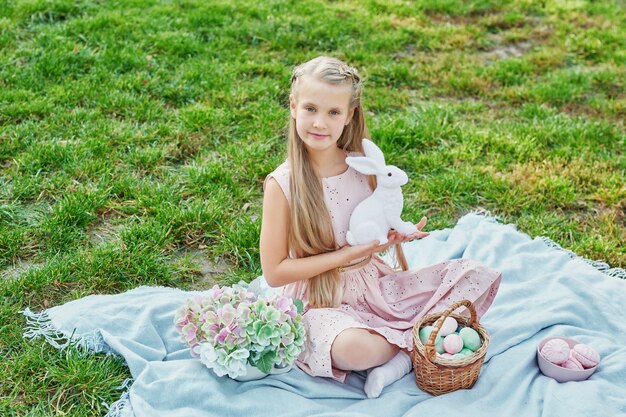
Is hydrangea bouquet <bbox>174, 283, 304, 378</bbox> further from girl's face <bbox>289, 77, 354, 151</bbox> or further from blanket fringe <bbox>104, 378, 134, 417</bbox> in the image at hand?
girl's face <bbox>289, 77, 354, 151</bbox>

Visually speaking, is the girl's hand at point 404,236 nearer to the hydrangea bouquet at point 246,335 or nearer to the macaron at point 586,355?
the hydrangea bouquet at point 246,335

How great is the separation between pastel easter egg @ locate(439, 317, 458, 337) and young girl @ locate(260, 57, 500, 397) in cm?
15

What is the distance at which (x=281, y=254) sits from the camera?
111 inches

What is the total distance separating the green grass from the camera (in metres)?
3.45

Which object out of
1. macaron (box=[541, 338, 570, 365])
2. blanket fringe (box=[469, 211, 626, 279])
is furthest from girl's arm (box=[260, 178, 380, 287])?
blanket fringe (box=[469, 211, 626, 279])

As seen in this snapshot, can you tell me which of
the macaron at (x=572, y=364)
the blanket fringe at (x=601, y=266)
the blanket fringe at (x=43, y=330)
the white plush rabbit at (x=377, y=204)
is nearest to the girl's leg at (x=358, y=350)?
the white plush rabbit at (x=377, y=204)

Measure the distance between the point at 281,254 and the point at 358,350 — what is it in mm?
459

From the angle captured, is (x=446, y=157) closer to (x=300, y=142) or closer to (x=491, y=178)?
(x=491, y=178)

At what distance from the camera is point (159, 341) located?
2.98m

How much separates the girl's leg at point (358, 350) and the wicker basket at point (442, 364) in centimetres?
13

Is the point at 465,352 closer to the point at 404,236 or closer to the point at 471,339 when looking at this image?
the point at 471,339

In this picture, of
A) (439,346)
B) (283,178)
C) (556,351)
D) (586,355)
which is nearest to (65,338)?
(283,178)

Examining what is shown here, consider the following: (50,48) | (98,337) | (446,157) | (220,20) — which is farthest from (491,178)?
(50,48)

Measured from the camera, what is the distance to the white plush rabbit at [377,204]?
2725 millimetres
